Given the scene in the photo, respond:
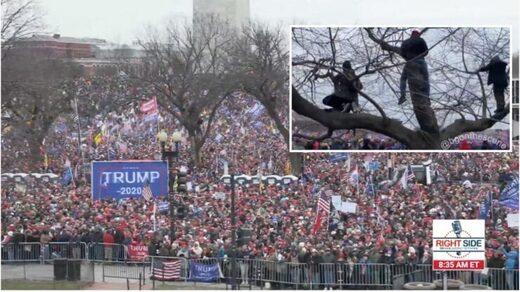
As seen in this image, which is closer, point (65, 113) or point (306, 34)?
point (306, 34)

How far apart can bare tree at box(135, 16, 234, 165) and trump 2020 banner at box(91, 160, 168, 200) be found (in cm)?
281

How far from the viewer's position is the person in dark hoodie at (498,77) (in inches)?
766

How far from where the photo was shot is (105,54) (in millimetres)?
24641

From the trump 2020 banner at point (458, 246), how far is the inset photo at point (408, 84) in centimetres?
156

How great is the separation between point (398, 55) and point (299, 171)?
4.88m

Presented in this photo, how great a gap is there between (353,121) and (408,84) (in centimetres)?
119

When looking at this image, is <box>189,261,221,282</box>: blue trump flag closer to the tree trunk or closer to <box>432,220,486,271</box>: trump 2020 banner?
<box>432,220,486,271</box>: trump 2020 banner

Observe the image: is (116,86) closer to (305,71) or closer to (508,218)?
(305,71)

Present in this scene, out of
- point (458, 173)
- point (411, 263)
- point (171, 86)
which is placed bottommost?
point (411, 263)

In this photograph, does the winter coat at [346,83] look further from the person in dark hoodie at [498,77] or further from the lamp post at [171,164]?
the lamp post at [171,164]

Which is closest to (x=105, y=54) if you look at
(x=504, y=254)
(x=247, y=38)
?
(x=247, y=38)

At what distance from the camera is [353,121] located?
785 inches

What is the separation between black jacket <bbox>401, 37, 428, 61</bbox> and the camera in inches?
770

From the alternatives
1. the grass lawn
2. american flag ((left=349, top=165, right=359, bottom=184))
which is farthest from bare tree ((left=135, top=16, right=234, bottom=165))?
the grass lawn
